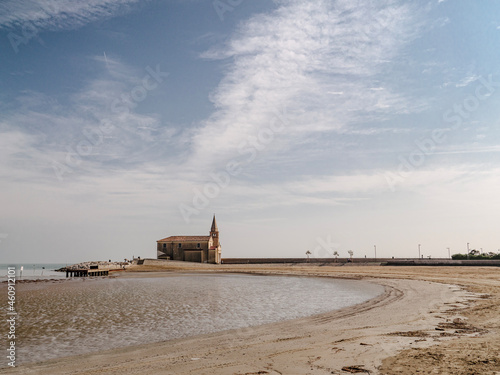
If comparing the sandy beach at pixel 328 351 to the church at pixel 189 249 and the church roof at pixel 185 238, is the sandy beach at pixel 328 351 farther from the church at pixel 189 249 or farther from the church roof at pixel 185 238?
the church roof at pixel 185 238

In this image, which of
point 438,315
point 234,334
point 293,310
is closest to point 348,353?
point 234,334

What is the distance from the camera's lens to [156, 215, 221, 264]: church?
9069 centimetres

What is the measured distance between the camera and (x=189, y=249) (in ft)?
298

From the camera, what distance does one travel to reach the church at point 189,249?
3570 inches

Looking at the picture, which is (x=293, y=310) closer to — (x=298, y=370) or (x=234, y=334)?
(x=234, y=334)

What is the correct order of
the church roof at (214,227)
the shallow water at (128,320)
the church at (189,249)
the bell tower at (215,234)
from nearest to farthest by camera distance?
the shallow water at (128,320), the church at (189,249), the bell tower at (215,234), the church roof at (214,227)

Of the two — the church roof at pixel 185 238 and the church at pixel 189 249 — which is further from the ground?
the church roof at pixel 185 238

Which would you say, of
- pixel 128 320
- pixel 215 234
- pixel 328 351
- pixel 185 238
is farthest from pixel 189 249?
pixel 328 351

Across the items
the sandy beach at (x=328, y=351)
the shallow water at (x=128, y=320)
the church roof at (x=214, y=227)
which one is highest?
the church roof at (x=214, y=227)

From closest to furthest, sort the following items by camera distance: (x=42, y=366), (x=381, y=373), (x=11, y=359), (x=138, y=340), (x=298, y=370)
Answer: (x=381, y=373) < (x=298, y=370) < (x=42, y=366) < (x=11, y=359) < (x=138, y=340)

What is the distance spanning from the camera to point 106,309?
20406 mm

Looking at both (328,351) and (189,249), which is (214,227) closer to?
(189,249)

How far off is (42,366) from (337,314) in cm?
1166

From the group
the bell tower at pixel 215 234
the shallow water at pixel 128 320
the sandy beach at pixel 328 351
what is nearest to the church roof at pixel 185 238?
the bell tower at pixel 215 234
